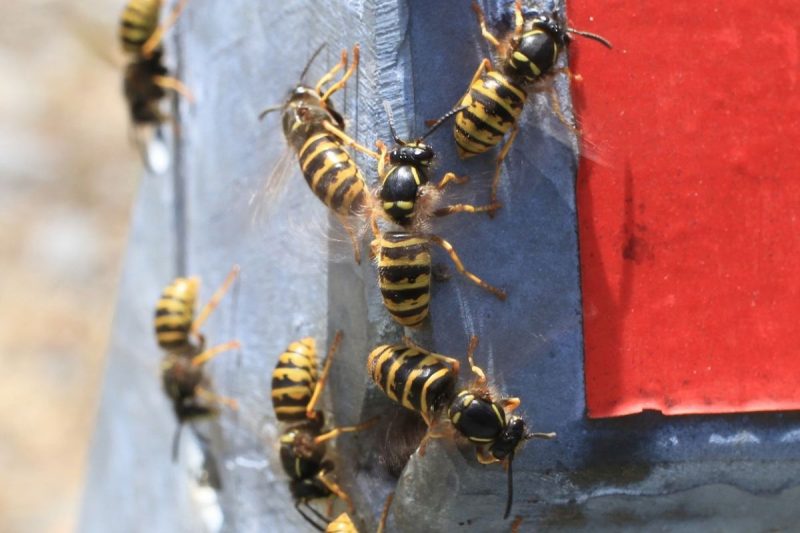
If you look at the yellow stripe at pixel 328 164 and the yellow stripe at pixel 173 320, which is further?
the yellow stripe at pixel 173 320

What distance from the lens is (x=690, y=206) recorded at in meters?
2.83

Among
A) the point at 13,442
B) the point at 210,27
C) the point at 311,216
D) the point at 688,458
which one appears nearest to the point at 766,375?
the point at 688,458

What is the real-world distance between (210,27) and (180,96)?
56cm

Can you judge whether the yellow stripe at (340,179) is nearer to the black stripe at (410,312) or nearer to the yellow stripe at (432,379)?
the black stripe at (410,312)

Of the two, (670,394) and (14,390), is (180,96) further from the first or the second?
(14,390)

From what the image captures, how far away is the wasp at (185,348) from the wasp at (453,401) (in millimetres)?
1526

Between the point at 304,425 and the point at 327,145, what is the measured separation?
98 centimetres

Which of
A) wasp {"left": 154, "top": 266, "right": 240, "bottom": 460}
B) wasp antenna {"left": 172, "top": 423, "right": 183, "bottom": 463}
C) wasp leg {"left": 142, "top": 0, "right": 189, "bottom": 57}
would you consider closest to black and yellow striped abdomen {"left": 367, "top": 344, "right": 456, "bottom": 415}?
wasp {"left": 154, "top": 266, "right": 240, "bottom": 460}

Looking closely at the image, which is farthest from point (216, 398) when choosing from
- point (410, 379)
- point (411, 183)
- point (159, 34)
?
point (159, 34)

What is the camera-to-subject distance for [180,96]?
15.2ft

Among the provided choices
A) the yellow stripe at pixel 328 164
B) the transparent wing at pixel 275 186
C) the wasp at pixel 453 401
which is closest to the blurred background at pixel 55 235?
the transparent wing at pixel 275 186

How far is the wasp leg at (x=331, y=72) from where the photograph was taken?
122 inches

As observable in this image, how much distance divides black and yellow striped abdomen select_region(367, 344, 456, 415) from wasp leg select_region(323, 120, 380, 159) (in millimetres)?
604

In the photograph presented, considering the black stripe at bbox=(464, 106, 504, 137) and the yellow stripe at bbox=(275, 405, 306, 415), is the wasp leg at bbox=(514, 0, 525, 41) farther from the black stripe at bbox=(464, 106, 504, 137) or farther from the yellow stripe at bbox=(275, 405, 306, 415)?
the yellow stripe at bbox=(275, 405, 306, 415)
